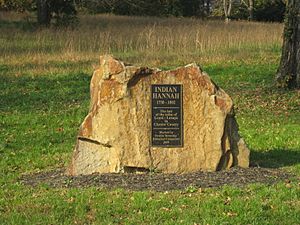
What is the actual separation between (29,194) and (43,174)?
1.16m

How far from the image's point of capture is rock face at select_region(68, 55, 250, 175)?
26.6 feet

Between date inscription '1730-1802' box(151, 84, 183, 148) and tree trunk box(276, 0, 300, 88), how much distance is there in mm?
7479

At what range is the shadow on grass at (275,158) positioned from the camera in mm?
8867

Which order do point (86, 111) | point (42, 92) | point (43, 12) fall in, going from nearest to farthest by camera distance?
1. point (86, 111)
2. point (42, 92)
3. point (43, 12)

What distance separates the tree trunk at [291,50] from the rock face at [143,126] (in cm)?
728

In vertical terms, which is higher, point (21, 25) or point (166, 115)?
point (166, 115)

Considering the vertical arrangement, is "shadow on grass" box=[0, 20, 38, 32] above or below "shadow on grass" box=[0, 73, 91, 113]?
above

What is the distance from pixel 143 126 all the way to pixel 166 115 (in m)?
0.33

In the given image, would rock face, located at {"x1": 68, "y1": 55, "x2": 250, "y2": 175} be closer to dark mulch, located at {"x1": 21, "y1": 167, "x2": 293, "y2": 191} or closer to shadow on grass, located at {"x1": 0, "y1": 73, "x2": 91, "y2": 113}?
dark mulch, located at {"x1": 21, "y1": 167, "x2": 293, "y2": 191}

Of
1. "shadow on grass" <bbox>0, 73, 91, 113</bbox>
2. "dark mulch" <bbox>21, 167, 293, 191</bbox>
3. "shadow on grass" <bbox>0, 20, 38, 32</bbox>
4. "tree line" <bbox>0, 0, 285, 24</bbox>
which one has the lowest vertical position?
"shadow on grass" <bbox>0, 73, 91, 113</bbox>

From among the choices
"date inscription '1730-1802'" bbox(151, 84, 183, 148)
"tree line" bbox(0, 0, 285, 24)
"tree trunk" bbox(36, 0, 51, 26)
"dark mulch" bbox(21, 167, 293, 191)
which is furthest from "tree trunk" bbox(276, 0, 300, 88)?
"tree trunk" bbox(36, 0, 51, 26)

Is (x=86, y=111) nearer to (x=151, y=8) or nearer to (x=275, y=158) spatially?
(x=275, y=158)

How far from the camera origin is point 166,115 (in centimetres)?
822

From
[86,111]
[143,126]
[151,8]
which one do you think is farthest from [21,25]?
[143,126]
